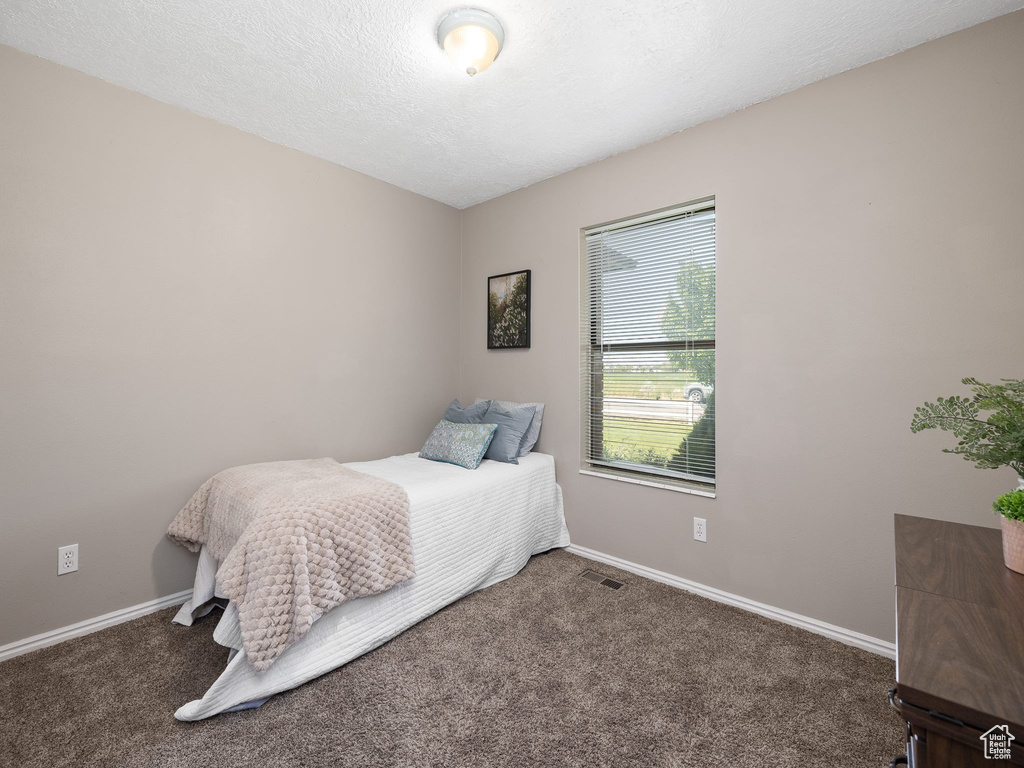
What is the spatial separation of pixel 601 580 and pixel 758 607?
78 cm

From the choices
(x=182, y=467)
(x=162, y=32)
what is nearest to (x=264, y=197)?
(x=162, y=32)

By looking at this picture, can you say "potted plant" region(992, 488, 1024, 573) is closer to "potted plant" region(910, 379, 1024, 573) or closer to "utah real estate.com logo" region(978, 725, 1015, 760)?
"potted plant" region(910, 379, 1024, 573)

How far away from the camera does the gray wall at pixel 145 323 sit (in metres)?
1.94

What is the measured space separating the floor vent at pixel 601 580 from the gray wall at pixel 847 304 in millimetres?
217

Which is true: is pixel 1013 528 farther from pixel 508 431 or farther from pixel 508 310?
pixel 508 310

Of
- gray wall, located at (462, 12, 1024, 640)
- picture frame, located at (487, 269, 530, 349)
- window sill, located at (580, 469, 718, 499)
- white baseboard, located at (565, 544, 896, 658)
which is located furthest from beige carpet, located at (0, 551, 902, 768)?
picture frame, located at (487, 269, 530, 349)

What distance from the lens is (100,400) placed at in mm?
2109

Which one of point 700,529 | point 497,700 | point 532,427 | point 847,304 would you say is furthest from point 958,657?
point 532,427

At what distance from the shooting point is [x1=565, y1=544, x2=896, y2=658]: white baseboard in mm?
1964

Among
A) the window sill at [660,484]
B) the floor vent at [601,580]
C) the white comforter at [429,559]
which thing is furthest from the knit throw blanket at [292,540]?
the window sill at [660,484]

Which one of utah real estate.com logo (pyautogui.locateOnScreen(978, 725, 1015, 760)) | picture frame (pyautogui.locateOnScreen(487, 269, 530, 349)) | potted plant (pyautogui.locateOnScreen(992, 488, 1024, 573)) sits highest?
picture frame (pyautogui.locateOnScreen(487, 269, 530, 349))

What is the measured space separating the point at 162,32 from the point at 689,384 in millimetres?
2852

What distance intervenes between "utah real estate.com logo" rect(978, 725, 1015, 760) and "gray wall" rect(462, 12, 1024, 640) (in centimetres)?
167

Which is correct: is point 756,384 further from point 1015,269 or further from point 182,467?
point 182,467
